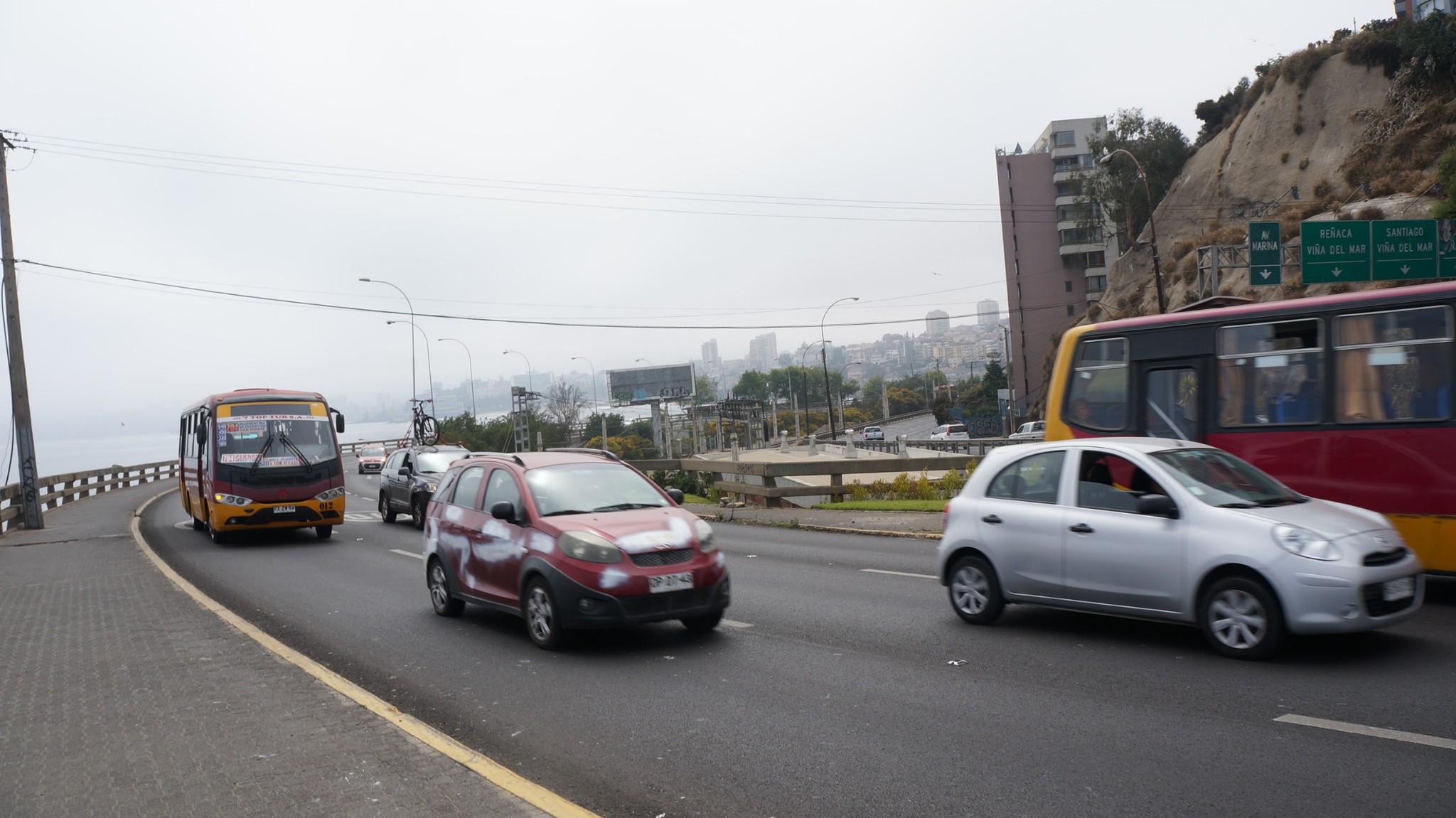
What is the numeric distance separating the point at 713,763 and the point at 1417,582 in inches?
215

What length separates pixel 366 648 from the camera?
30.2ft

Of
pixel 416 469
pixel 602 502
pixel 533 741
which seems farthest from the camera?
pixel 416 469

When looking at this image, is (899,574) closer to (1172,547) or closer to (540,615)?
(1172,547)

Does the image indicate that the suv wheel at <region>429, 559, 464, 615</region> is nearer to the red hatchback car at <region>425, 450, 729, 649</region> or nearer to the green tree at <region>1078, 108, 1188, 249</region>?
the red hatchback car at <region>425, 450, 729, 649</region>

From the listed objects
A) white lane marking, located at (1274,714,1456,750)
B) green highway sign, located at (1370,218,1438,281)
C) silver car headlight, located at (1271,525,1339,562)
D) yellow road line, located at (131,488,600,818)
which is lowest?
white lane marking, located at (1274,714,1456,750)

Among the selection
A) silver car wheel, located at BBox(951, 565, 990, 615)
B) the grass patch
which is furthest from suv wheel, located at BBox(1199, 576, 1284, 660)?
the grass patch

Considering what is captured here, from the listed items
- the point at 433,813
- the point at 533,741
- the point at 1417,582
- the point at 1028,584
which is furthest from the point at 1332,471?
the point at 433,813

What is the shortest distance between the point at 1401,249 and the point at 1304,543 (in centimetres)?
2685

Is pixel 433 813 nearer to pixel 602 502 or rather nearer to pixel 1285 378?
pixel 602 502

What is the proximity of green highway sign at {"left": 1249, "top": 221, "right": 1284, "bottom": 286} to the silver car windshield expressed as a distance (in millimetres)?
26576

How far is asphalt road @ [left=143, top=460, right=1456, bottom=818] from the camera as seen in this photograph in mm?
5016

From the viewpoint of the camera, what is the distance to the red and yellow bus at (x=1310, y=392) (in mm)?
9391

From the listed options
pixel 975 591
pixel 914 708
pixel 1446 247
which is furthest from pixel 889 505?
pixel 1446 247

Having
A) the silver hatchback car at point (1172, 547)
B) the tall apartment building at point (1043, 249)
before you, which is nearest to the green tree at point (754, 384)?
the tall apartment building at point (1043, 249)
